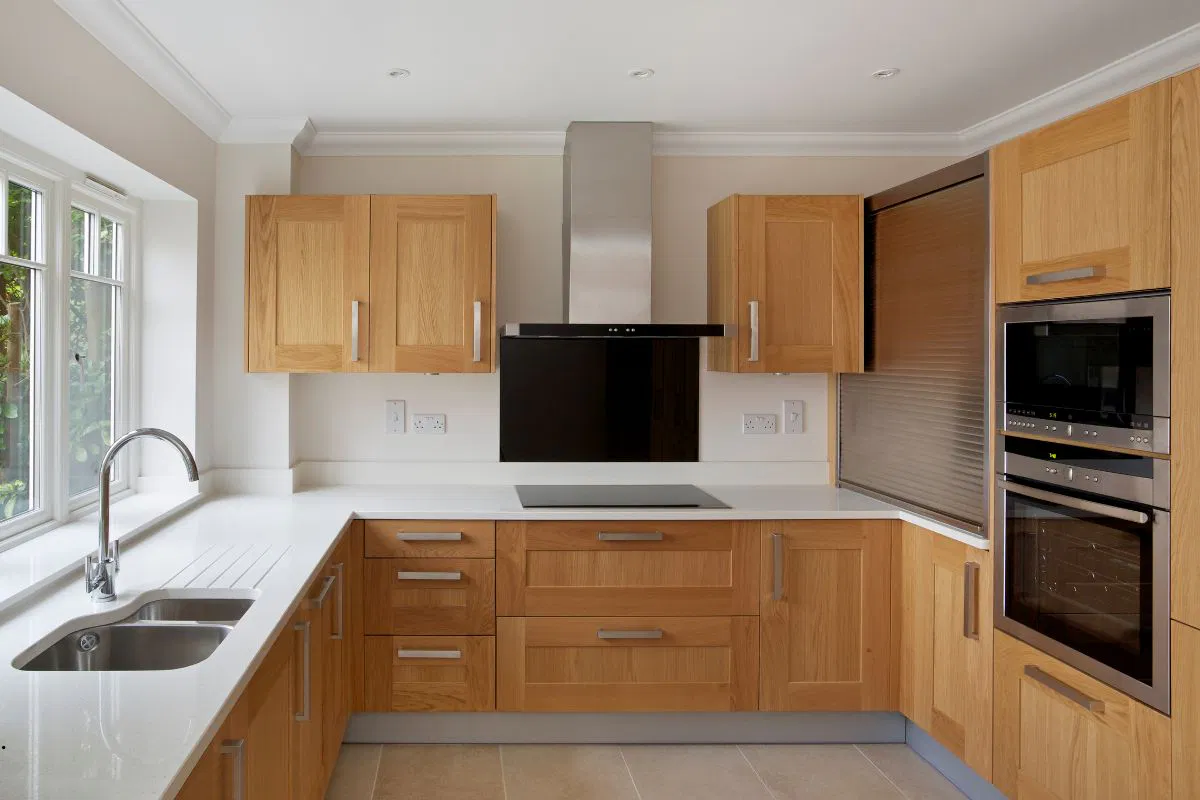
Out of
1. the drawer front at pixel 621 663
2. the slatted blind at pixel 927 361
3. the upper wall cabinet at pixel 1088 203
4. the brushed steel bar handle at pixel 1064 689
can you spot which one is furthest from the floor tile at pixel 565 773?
the upper wall cabinet at pixel 1088 203

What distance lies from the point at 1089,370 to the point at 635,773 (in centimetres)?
187

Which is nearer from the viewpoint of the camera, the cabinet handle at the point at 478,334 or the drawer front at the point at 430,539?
the drawer front at the point at 430,539

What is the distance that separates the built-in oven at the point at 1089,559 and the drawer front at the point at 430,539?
165 cm

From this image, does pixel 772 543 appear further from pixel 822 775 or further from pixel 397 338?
pixel 397 338

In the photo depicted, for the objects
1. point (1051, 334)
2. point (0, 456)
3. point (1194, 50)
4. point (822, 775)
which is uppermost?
point (1194, 50)

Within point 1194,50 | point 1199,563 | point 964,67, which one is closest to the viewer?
point 1199,563

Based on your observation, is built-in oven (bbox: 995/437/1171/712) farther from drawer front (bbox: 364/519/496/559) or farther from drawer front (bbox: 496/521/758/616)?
drawer front (bbox: 364/519/496/559)

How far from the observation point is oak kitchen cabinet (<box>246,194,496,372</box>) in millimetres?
3164

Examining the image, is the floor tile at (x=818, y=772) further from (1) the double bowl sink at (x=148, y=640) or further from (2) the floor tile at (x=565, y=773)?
(1) the double bowl sink at (x=148, y=640)

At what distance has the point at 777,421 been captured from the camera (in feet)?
12.0

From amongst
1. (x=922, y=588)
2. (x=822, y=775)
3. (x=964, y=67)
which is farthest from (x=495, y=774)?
(x=964, y=67)

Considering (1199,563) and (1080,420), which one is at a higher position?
(1080,420)

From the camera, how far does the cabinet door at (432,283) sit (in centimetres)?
318

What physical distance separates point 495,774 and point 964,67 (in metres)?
2.77
